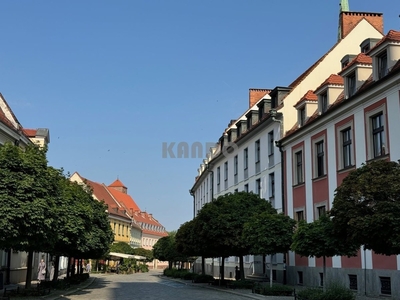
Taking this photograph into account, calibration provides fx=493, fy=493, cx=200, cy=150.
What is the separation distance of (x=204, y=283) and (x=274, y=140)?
11162mm

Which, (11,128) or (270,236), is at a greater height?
(11,128)

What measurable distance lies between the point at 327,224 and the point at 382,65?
8.68 m

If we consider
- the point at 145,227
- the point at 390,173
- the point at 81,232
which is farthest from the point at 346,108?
the point at 145,227

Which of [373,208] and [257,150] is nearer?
[373,208]

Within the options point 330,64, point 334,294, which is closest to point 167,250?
point 330,64

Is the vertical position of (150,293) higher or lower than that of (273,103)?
lower

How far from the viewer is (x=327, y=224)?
16562mm

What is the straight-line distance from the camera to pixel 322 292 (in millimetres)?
16422

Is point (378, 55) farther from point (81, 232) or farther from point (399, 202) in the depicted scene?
point (81, 232)

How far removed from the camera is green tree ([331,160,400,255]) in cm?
1210

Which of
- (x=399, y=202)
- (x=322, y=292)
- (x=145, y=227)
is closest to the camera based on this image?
(x=399, y=202)

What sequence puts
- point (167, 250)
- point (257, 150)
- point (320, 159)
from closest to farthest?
point (320, 159) → point (257, 150) → point (167, 250)

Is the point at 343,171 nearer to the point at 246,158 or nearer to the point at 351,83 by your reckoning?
the point at 351,83

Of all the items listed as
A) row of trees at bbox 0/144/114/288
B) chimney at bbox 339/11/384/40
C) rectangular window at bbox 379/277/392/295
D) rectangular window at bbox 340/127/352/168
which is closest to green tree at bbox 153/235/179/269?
chimney at bbox 339/11/384/40
